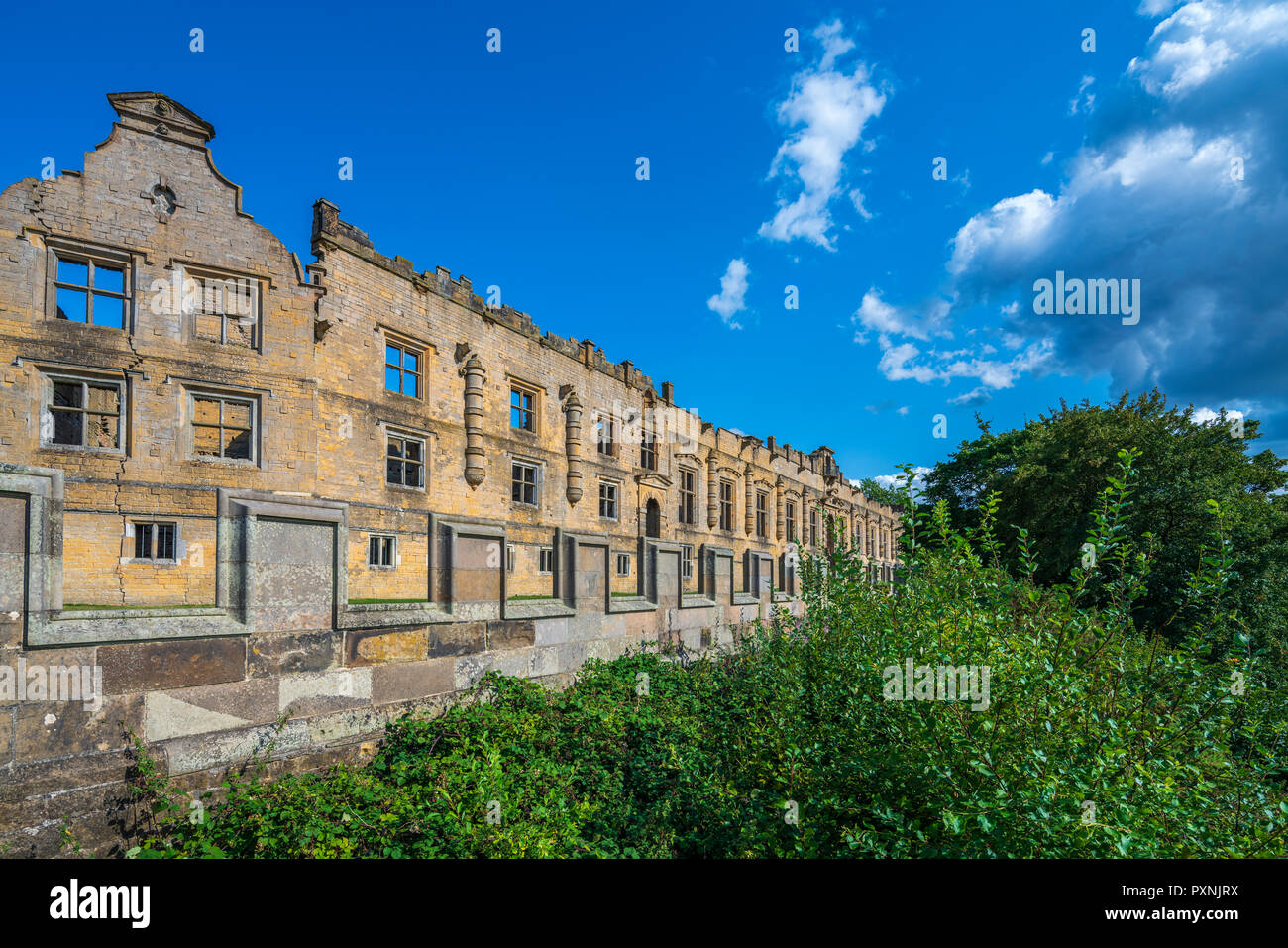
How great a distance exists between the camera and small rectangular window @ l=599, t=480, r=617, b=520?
18.9 m

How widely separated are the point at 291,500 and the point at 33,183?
5984mm

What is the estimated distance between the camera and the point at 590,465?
18469 millimetres

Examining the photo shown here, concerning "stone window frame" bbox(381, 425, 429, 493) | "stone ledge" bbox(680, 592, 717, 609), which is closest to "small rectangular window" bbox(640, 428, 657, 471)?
"stone ledge" bbox(680, 592, 717, 609)

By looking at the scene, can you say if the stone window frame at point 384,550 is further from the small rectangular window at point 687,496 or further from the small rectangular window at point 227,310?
the small rectangular window at point 687,496

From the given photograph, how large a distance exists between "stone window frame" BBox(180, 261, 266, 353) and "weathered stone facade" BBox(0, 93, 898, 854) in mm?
39

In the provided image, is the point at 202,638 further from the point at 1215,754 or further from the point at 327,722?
the point at 1215,754

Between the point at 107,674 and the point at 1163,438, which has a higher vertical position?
the point at 1163,438

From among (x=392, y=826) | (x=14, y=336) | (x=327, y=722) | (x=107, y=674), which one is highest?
(x=14, y=336)

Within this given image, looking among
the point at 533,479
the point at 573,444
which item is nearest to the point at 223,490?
the point at 533,479

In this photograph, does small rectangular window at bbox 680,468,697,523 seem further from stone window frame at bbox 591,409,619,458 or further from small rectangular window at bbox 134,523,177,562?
small rectangular window at bbox 134,523,177,562

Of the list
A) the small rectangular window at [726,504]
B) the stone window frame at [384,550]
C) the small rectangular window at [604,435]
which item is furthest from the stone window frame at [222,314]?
the small rectangular window at [726,504]

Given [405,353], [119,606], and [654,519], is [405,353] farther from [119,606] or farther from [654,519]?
[654,519]
